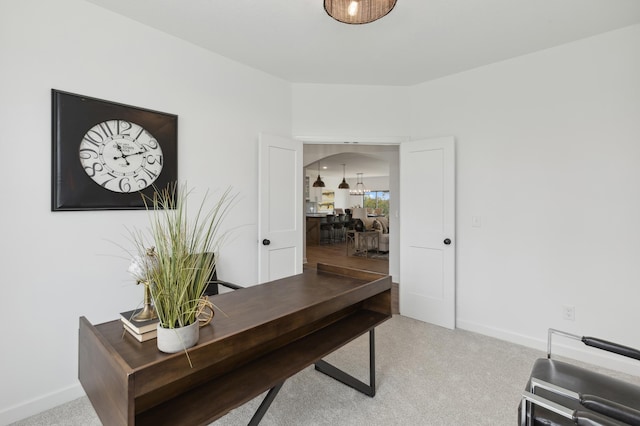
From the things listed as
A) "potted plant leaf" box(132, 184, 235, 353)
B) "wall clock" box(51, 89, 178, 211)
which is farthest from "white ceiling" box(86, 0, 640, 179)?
"potted plant leaf" box(132, 184, 235, 353)

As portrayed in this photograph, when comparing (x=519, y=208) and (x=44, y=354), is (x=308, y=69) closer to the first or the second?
(x=519, y=208)

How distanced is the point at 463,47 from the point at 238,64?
2107 mm

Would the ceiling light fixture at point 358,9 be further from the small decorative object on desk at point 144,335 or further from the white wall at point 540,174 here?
the small decorative object on desk at point 144,335

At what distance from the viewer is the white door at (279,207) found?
3.11m

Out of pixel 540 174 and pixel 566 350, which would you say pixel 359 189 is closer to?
pixel 540 174

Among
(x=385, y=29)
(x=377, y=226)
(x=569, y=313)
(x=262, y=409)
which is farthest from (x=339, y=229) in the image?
(x=262, y=409)

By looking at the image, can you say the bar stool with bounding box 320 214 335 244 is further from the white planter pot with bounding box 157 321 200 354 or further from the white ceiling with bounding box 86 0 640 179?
the white planter pot with bounding box 157 321 200 354

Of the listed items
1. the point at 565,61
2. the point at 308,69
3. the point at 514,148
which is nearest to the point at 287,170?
the point at 308,69

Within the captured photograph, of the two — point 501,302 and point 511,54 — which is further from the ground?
point 511,54

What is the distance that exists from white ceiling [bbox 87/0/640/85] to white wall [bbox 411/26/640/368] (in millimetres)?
257

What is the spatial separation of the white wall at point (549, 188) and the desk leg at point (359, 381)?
5.51 feet

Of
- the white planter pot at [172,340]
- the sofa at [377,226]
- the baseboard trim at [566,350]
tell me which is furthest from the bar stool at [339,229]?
the white planter pot at [172,340]

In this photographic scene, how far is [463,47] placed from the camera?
2.75 m

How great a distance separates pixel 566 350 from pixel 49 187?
414 cm
